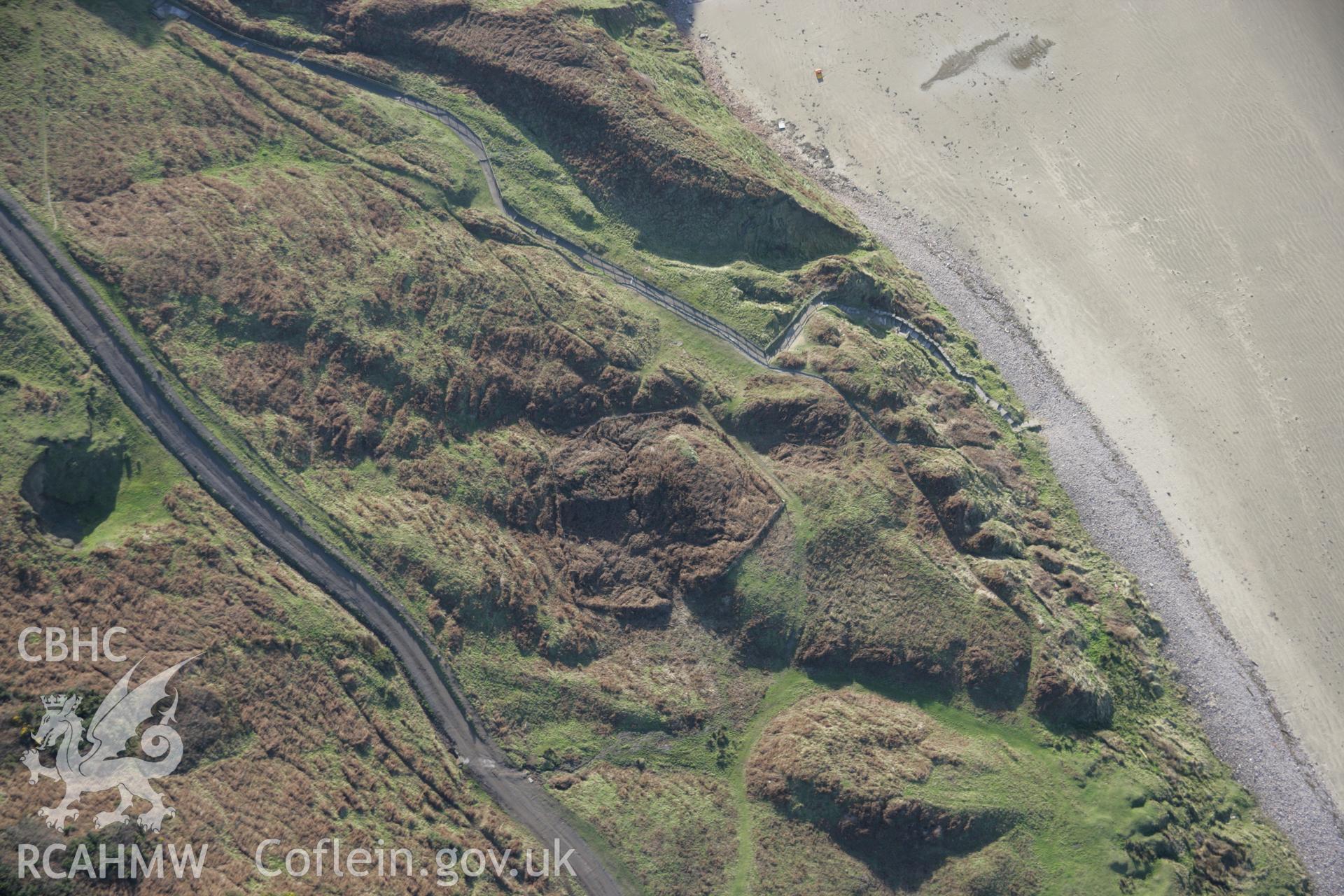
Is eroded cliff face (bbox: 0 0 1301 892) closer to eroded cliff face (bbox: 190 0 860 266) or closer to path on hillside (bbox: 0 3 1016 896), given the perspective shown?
eroded cliff face (bbox: 190 0 860 266)

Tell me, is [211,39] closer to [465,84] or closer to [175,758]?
[465,84]

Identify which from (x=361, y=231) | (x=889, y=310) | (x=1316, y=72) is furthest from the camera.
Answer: (x=1316, y=72)

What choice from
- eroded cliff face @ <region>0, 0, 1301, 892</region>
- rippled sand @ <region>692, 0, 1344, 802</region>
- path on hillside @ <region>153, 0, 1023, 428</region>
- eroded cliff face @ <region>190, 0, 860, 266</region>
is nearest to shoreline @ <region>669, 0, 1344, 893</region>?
rippled sand @ <region>692, 0, 1344, 802</region>


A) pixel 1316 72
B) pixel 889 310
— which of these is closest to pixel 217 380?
pixel 889 310

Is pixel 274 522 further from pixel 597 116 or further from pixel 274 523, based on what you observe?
pixel 597 116

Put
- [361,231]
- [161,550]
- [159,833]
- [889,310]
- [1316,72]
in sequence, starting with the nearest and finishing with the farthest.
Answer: [159,833] < [161,550] < [361,231] < [889,310] < [1316,72]

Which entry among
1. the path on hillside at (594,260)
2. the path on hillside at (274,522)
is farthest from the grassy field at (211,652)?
the path on hillside at (594,260)
